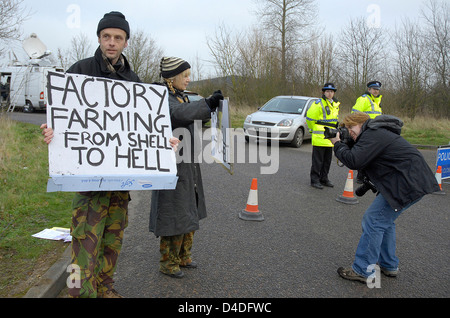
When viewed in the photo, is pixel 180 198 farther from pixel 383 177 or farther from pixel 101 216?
pixel 383 177

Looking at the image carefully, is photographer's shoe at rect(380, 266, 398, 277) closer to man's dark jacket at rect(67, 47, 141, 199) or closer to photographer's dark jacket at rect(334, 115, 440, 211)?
photographer's dark jacket at rect(334, 115, 440, 211)

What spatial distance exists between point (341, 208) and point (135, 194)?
375 cm

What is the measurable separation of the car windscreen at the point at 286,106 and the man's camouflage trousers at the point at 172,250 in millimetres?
10801

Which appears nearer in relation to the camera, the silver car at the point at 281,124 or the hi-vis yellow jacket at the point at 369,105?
the hi-vis yellow jacket at the point at 369,105

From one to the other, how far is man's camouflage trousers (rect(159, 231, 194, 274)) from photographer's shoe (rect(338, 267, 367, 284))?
5.21 feet

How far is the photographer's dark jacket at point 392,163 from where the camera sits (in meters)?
3.51

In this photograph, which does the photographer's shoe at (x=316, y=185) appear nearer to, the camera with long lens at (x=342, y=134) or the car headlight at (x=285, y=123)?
the camera with long lens at (x=342, y=134)

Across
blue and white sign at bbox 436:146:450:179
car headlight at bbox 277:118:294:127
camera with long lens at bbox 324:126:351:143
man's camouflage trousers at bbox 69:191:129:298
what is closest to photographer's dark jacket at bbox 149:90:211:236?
man's camouflage trousers at bbox 69:191:129:298

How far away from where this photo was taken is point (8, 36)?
988 cm

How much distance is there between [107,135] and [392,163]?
8.47ft

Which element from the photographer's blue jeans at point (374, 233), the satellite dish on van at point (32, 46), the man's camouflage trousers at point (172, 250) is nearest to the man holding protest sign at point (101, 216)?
the man's camouflage trousers at point (172, 250)

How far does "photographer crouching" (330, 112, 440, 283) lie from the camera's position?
3.53m
